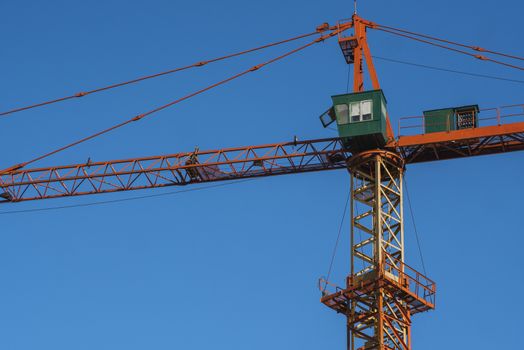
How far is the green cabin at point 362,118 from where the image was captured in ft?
262

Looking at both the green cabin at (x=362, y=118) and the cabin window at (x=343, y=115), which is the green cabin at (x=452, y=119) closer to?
the green cabin at (x=362, y=118)

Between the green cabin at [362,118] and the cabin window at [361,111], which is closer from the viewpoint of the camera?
the green cabin at [362,118]

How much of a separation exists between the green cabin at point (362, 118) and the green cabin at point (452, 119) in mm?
3051

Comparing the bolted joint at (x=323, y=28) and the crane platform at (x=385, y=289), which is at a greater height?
the bolted joint at (x=323, y=28)

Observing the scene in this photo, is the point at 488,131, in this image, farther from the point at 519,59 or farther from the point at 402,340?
the point at 402,340

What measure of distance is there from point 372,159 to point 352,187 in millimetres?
1971

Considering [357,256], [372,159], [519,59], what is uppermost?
[519,59]

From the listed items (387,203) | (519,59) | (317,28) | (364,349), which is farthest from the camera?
(317,28)

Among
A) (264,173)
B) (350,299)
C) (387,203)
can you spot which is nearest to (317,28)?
(264,173)

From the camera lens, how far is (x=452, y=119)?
81.7 m

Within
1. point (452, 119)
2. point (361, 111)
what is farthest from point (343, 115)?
point (452, 119)

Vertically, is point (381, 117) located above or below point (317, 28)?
below

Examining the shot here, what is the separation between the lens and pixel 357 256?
78.2 metres

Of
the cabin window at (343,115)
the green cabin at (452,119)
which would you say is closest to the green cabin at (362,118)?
the cabin window at (343,115)
